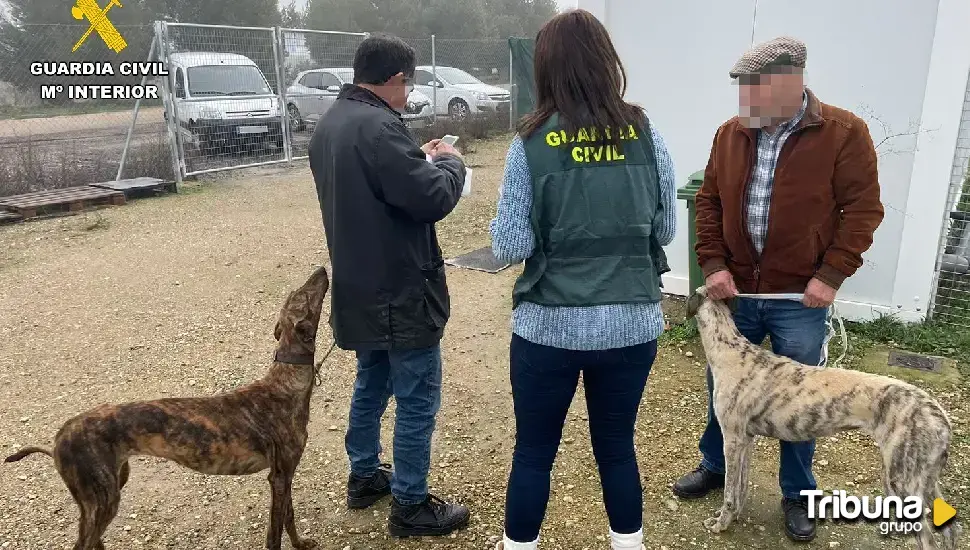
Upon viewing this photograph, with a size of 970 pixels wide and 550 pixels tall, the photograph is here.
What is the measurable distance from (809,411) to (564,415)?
1.02 meters

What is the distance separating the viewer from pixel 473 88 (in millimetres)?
16562

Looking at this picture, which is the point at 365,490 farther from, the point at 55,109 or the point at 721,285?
the point at 55,109

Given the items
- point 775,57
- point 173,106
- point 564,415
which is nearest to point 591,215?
point 564,415

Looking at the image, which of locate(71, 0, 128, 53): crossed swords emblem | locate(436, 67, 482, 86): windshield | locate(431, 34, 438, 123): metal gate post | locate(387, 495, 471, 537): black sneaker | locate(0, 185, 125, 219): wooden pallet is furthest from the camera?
locate(436, 67, 482, 86): windshield

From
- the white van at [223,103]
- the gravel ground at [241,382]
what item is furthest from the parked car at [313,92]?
the gravel ground at [241,382]

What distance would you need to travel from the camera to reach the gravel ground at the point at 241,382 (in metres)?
3.09

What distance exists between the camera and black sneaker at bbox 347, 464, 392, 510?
3213mm

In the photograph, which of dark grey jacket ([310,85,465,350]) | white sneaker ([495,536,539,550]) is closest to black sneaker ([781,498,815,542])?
white sneaker ([495,536,539,550])

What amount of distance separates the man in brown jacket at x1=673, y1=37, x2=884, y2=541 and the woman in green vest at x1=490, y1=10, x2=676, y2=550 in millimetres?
732

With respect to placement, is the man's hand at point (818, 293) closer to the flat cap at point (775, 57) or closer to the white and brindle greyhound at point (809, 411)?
the white and brindle greyhound at point (809, 411)

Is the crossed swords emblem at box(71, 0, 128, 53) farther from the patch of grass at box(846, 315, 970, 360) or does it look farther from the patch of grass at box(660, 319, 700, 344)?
the patch of grass at box(846, 315, 970, 360)

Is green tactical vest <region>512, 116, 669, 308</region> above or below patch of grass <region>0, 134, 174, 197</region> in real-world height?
above

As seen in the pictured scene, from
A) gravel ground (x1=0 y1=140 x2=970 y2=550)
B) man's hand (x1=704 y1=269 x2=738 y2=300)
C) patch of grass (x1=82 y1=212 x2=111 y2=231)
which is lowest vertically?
gravel ground (x1=0 y1=140 x2=970 y2=550)

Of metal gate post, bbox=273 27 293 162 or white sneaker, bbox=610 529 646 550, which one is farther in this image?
metal gate post, bbox=273 27 293 162
